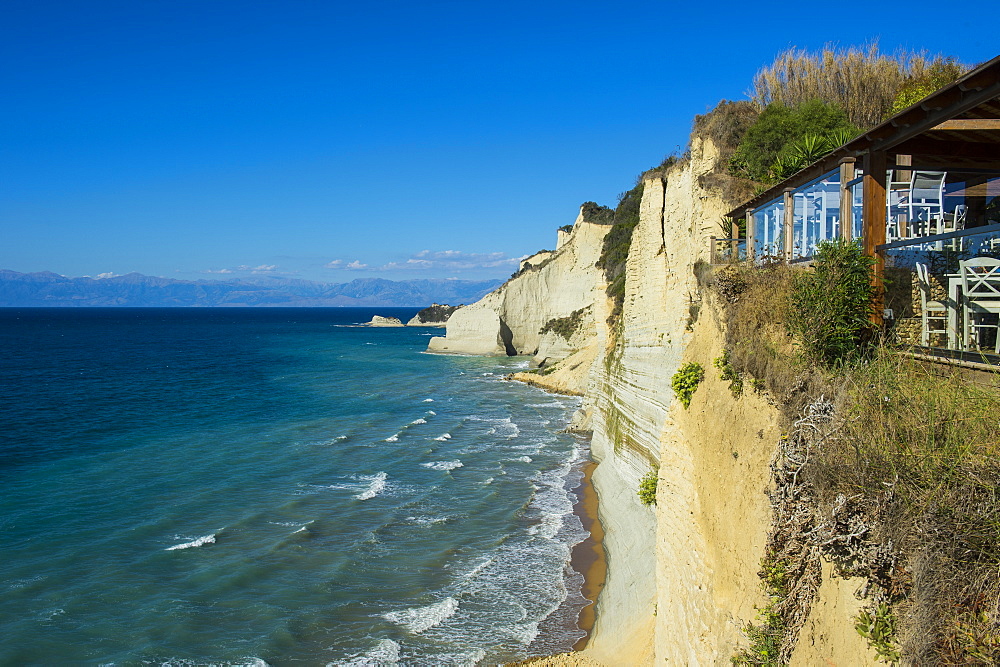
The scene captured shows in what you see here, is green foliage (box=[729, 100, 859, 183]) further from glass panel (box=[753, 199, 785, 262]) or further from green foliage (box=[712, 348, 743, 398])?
green foliage (box=[712, 348, 743, 398])

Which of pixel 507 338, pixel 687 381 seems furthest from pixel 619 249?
pixel 507 338

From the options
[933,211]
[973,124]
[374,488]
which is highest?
[973,124]

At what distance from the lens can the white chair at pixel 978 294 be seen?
5.80 metres

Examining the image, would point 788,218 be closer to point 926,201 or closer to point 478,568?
point 926,201

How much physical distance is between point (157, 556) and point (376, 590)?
566 cm

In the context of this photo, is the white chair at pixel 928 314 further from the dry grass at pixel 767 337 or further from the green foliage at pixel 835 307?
the dry grass at pixel 767 337

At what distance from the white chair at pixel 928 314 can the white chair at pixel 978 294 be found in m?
0.33

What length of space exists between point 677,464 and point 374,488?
45.3 ft

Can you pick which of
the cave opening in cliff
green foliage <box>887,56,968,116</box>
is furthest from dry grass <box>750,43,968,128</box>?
the cave opening in cliff

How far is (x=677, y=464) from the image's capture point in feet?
27.6

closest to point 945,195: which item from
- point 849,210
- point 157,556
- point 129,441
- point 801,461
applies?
point 849,210

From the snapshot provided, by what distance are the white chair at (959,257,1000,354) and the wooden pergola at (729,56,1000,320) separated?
0.83 meters

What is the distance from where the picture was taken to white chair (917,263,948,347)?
6348 millimetres

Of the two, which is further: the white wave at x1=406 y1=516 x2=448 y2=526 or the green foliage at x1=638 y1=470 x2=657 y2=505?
the white wave at x1=406 y1=516 x2=448 y2=526
